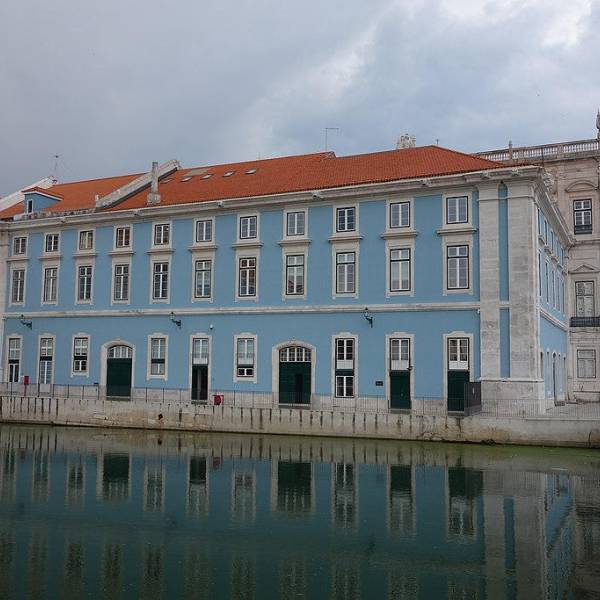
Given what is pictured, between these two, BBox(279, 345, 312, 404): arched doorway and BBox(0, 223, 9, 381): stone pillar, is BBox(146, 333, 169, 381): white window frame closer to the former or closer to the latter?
BBox(279, 345, 312, 404): arched doorway

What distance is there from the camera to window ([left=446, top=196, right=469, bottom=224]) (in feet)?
95.5

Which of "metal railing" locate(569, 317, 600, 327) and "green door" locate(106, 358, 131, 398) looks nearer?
"green door" locate(106, 358, 131, 398)

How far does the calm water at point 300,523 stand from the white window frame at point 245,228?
11483mm

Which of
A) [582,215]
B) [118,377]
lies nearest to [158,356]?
[118,377]

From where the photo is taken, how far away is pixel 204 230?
34.2m

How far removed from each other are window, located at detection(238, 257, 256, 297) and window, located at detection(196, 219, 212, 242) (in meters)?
2.22

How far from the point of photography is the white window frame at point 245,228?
3303 cm

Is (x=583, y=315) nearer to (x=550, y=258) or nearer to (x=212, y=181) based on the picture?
(x=550, y=258)

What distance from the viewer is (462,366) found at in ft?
93.7

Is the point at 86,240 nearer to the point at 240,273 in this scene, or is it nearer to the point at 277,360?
the point at 240,273

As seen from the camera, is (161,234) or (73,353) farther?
(73,353)

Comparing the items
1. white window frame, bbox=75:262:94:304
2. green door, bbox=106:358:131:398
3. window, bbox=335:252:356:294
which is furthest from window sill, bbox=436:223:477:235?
white window frame, bbox=75:262:94:304

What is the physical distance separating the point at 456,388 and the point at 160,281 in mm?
15216

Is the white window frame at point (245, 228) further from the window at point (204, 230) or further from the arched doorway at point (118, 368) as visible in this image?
the arched doorway at point (118, 368)
